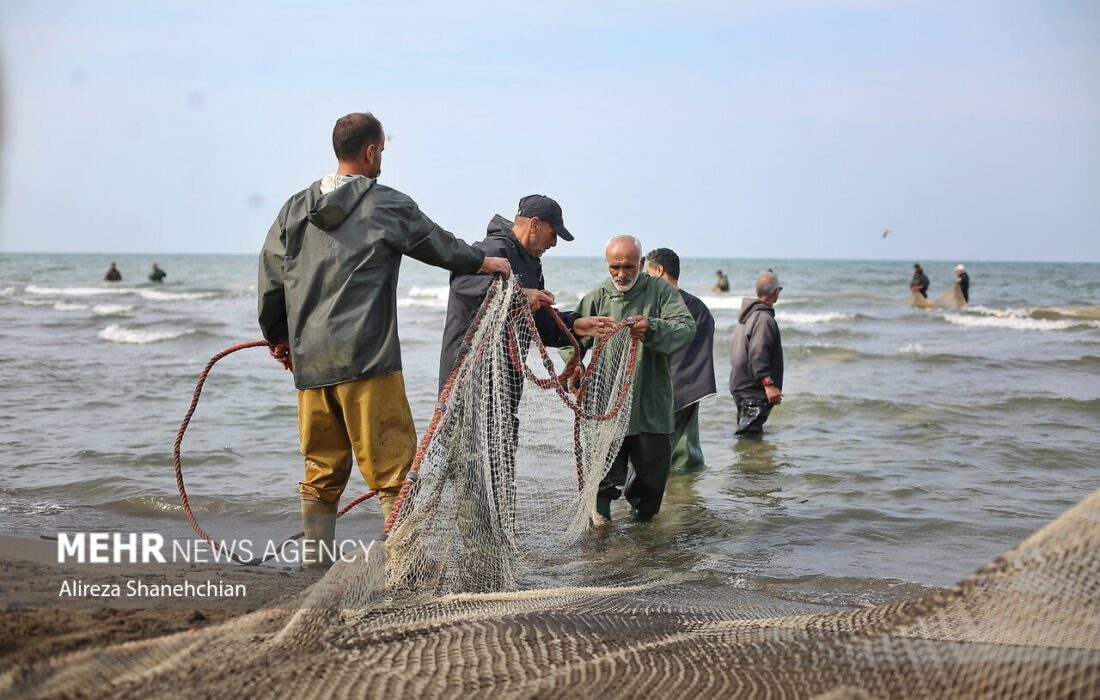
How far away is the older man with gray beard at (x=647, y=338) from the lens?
621 centimetres

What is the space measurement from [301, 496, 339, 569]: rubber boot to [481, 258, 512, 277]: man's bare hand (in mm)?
1339

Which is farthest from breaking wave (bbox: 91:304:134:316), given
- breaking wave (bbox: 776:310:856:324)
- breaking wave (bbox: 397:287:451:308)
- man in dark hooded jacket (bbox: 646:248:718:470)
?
man in dark hooded jacket (bbox: 646:248:718:470)

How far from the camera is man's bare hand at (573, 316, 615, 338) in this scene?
19.6ft

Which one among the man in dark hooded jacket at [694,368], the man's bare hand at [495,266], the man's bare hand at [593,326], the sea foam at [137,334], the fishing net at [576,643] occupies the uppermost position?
the man's bare hand at [495,266]

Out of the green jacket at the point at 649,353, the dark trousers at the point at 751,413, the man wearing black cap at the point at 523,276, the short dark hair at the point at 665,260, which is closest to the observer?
the man wearing black cap at the point at 523,276

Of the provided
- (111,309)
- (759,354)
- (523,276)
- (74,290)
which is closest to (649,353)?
(523,276)

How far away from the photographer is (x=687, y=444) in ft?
29.1

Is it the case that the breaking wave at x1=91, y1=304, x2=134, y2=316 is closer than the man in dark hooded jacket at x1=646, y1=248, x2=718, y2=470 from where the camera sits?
No

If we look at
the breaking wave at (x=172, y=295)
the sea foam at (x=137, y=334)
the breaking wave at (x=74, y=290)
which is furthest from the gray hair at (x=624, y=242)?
the breaking wave at (x=74, y=290)

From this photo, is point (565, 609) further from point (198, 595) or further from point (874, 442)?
point (874, 442)

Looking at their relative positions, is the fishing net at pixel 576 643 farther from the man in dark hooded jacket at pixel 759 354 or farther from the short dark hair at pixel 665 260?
the man in dark hooded jacket at pixel 759 354

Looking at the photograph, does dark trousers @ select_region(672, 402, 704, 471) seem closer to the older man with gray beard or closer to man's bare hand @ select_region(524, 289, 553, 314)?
the older man with gray beard

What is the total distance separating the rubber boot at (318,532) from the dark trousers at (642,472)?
7.05ft

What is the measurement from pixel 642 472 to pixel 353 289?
2.82m
